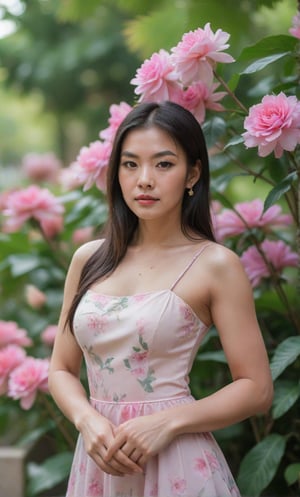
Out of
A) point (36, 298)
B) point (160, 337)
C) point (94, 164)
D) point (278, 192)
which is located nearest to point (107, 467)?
point (160, 337)

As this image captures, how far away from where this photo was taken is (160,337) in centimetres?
141

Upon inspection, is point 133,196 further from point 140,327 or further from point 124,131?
point 140,327

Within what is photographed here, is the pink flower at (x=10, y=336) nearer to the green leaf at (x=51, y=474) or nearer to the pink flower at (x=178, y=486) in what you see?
the green leaf at (x=51, y=474)

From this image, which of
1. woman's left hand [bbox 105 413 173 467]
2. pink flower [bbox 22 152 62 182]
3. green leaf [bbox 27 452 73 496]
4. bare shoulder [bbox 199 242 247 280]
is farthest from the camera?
pink flower [bbox 22 152 62 182]

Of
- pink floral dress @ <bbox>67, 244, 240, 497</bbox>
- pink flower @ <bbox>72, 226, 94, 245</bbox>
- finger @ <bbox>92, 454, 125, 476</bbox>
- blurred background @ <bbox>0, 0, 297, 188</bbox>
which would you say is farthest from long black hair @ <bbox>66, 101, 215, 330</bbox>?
blurred background @ <bbox>0, 0, 297, 188</bbox>

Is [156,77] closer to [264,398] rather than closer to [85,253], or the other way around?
[85,253]

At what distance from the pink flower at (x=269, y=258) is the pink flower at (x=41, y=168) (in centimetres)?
176

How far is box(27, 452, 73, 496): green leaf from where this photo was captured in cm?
220

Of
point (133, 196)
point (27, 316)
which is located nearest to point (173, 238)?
point (133, 196)

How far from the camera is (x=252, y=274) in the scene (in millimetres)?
1945

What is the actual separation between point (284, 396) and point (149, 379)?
1.59 feet

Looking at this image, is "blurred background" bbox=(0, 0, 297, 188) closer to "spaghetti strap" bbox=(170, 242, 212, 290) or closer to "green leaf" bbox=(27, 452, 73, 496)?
"green leaf" bbox=(27, 452, 73, 496)

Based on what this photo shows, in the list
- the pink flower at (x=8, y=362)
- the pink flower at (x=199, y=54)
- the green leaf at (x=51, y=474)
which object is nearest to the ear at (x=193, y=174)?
the pink flower at (x=199, y=54)

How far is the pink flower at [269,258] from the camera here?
Result: 77.0 inches
